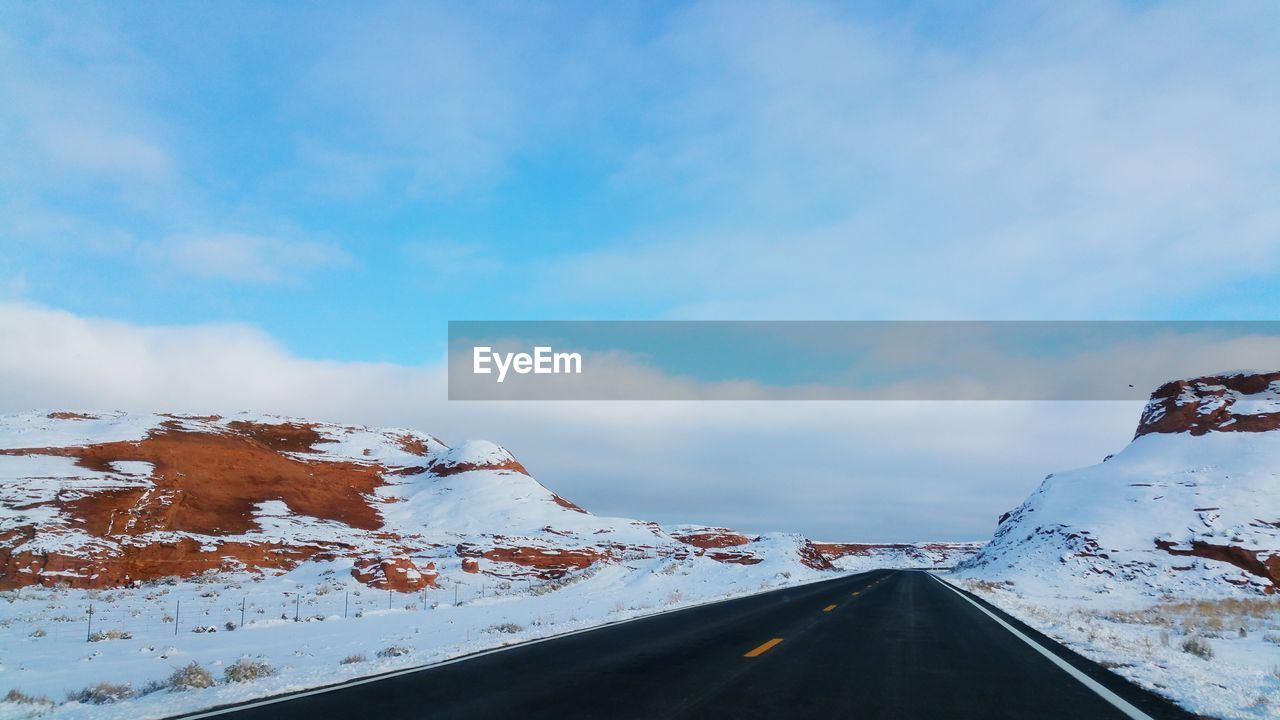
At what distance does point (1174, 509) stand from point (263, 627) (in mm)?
68419

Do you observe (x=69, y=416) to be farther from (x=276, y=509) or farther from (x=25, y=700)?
(x=25, y=700)

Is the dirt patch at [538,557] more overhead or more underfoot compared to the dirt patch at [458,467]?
more underfoot

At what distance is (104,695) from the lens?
902 cm

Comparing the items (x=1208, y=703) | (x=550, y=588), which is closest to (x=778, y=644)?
(x=1208, y=703)

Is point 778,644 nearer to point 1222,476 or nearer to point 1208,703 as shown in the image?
point 1208,703

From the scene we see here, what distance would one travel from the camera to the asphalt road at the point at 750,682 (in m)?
7.33

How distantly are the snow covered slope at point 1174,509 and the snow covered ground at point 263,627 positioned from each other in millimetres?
32165

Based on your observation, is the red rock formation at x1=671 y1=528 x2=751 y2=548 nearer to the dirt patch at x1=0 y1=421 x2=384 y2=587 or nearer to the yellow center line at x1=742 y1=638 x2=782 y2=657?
the dirt patch at x1=0 y1=421 x2=384 y2=587

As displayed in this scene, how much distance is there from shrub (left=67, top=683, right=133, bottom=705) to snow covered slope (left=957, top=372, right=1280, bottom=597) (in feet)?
184

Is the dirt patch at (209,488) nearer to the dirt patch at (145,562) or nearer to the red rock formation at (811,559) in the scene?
the dirt patch at (145,562)

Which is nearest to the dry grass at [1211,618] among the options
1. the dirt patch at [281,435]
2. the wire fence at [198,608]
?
the wire fence at [198,608]

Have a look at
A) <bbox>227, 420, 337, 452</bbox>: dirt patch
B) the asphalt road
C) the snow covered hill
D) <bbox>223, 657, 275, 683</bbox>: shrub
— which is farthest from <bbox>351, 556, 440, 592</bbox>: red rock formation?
<bbox>227, 420, 337, 452</bbox>: dirt patch

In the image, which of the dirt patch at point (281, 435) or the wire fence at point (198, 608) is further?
the dirt patch at point (281, 435)

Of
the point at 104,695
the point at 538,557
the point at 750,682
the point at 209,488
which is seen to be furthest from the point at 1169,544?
the point at 209,488
